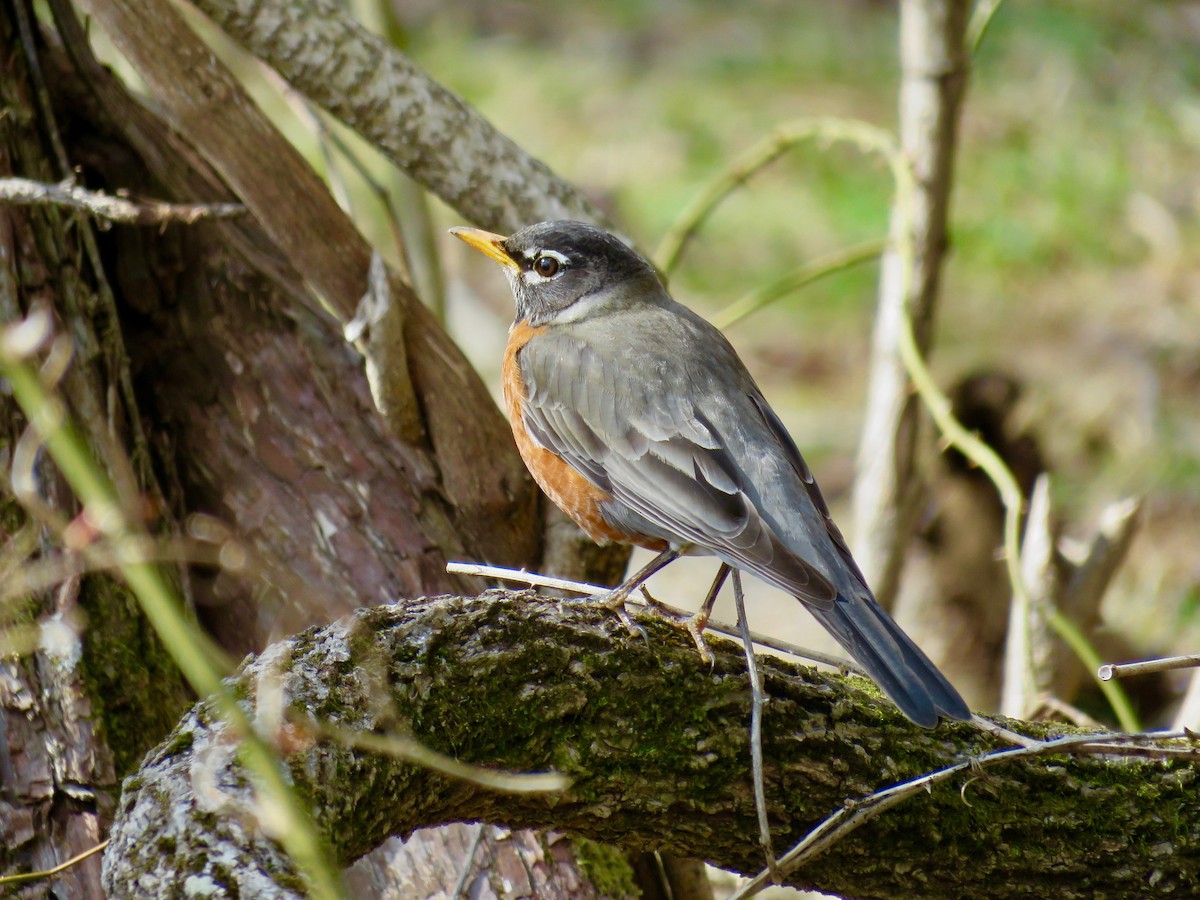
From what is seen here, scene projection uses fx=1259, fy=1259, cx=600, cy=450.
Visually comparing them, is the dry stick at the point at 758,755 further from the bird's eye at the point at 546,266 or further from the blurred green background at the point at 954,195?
the blurred green background at the point at 954,195

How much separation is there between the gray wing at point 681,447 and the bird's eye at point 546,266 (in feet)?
0.99

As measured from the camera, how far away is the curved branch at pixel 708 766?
2236 millimetres

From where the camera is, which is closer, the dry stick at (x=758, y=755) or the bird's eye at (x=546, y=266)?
the dry stick at (x=758, y=755)

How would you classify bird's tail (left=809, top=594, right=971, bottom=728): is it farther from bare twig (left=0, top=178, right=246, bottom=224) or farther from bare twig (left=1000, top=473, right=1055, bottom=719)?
bare twig (left=0, top=178, right=246, bottom=224)

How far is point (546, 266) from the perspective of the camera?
12.4 feet

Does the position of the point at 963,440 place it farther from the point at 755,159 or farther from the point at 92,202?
the point at 92,202

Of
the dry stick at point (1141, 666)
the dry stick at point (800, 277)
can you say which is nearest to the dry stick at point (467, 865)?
the dry stick at point (1141, 666)

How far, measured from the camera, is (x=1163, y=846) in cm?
234

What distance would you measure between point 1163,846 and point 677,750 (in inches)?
36.2

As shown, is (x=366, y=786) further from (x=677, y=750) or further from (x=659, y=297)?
(x=659, y=297)

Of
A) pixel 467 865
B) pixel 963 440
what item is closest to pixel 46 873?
pixel 467 865

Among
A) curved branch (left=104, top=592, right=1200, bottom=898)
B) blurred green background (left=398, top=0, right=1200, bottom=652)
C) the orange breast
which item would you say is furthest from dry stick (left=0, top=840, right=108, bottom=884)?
blurred green background (left=398, top=0, right=1200, bottom=652)

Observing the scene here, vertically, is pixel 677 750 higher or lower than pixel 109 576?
lower

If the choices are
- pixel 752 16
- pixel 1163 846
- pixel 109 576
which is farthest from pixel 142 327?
pixel 752 16
